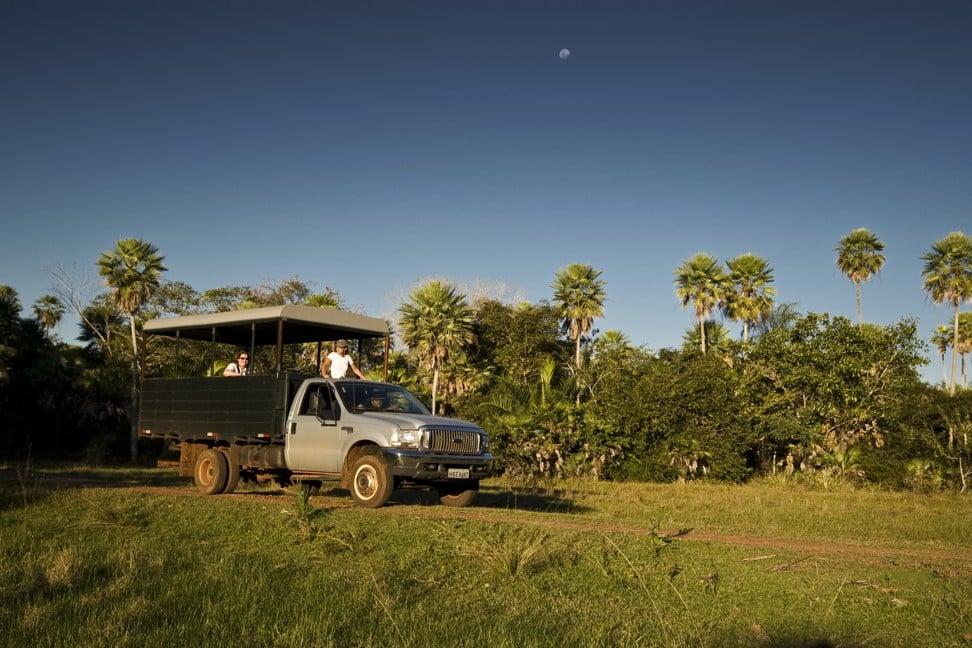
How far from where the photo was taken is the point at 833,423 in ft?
116

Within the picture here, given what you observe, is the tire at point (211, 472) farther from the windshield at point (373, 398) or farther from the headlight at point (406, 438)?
the headlight at point (406, 438)

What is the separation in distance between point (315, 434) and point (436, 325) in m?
29.8

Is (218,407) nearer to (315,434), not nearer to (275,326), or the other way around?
(275,326)

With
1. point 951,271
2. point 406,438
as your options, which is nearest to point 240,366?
point 406,438

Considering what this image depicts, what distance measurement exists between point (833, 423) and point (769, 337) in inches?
176

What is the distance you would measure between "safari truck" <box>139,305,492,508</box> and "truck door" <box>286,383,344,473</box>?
17 mm

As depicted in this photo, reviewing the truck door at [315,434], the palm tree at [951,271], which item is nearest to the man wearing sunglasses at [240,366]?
the truck door at [315,434]

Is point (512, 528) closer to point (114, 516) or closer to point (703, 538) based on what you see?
point (703, 538)

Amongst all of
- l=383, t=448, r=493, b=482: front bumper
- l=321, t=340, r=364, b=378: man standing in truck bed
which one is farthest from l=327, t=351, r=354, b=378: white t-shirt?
l=383, t=448, r=493, b=482: front bumper

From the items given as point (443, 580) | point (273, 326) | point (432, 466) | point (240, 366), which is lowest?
point (443, 580)

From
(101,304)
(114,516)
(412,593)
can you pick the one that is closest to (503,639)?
(412,593)

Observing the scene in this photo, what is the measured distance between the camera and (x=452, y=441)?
43.0 feet

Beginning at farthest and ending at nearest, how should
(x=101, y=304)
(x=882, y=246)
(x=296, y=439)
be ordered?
(x=882, y=246)
(x=101, y=304)
(x=296, y=439)

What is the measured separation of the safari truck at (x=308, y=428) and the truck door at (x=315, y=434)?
0.02 meters
